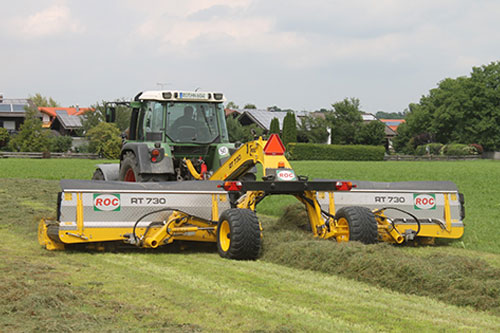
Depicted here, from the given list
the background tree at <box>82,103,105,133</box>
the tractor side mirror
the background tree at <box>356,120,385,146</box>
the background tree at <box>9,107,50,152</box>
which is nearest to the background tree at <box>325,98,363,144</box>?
the background tree at <box>356,120,385,146</box>

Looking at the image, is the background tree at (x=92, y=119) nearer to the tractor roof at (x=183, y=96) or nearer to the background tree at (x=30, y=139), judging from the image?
the background tree at (x=30, y=139)

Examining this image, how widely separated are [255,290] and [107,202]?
122 inches

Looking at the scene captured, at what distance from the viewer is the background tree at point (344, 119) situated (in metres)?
75.3

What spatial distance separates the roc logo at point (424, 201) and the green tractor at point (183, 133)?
3.08 m

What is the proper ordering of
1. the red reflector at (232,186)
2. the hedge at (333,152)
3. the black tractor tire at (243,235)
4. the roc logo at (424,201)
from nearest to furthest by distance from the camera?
the black tractor tire at (243,235), the red reflector at (232,186), the roc logo at (424,201), the hedge at (333,152)

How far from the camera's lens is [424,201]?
10.0 meters

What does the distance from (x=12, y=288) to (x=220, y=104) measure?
20.7 ft

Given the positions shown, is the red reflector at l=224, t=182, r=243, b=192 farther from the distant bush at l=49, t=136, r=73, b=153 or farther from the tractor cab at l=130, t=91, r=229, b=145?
the distant bush at l=49, t=136, r=73, b=153

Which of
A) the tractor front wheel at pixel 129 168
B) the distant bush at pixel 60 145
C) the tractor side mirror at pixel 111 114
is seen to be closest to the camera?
the tractor front wheel at pixel 129 168

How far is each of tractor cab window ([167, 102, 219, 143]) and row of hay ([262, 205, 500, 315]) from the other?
10.8ft

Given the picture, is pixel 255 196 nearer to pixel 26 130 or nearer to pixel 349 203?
pixel 349 203

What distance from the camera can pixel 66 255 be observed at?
8.34 meters

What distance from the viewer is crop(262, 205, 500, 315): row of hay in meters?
6.18

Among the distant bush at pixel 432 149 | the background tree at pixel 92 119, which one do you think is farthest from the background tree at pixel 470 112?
the background tree at pixel 92 119
